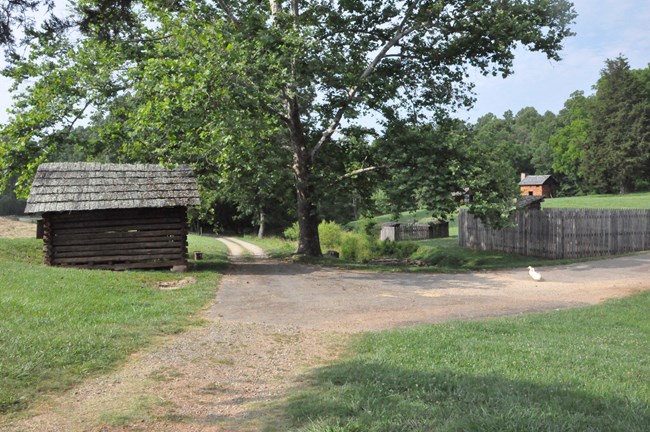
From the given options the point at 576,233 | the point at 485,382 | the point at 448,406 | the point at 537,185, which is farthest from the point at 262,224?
the point at 448,406

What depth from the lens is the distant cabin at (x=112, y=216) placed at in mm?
16984

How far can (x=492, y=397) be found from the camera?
5.01 m

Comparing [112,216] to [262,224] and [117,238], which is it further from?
[262,224]

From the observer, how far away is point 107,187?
1742 cm

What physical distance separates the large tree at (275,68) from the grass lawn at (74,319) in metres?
5.42

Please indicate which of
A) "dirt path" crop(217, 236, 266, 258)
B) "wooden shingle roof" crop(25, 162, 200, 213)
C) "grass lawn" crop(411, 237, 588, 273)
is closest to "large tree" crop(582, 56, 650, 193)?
"grass lawn" crop(411, 237, 588, 273)

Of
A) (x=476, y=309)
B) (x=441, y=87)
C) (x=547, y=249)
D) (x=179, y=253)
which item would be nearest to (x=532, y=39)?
(x=441, y=87)

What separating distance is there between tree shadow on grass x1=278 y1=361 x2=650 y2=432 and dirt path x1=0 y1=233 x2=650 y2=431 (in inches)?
22.3

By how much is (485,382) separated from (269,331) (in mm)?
4400

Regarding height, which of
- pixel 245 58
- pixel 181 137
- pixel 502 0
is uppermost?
pixel 502 0

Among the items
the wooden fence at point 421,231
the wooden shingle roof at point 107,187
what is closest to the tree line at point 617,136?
the wooden fence at point 421,231

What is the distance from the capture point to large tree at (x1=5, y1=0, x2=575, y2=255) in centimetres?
1719

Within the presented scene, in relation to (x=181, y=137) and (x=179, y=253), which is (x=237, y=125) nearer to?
(x=181, y=137)

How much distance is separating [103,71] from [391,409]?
18554 millimetres
